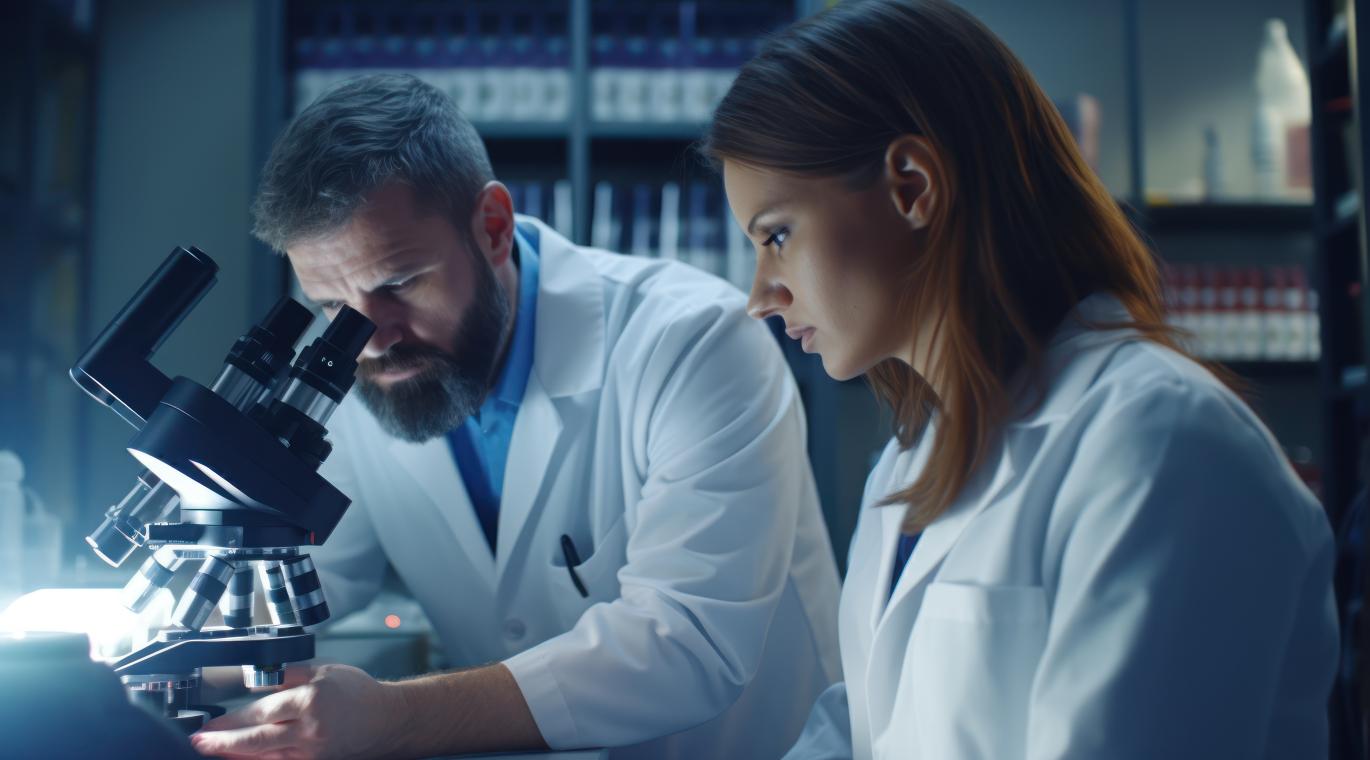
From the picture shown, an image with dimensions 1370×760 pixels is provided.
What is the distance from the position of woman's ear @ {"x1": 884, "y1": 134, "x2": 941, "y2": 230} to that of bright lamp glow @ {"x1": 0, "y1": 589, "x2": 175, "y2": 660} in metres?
0.73

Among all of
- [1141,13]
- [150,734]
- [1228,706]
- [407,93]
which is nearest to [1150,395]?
[1228,706]

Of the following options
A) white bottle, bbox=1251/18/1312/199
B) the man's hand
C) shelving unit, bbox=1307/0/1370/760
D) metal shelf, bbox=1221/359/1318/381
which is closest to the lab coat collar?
the man's hand

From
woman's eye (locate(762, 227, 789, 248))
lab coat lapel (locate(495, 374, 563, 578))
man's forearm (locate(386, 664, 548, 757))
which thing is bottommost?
man's forearm (locate(386, 664, 548, 757))

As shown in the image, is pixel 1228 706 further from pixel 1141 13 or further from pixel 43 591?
pixel 1141 13

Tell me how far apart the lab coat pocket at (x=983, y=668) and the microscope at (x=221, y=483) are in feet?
1.71

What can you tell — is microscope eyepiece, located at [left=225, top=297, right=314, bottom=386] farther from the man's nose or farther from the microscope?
the man's nose

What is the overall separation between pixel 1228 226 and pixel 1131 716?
10.3 ft

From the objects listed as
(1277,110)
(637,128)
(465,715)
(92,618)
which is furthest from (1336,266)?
(92,618)

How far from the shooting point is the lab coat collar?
148 cm

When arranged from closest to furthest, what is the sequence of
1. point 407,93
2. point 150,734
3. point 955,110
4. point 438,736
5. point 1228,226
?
point 150,734, point 955,110, point 438,736, point 407,93, point 1228,226

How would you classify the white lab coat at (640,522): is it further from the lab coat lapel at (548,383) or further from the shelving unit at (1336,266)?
the shelving unit at (1336,266)

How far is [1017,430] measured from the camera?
876 mm

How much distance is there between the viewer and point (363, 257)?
49.7 inches

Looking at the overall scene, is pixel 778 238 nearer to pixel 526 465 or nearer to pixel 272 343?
pixel 272 343
